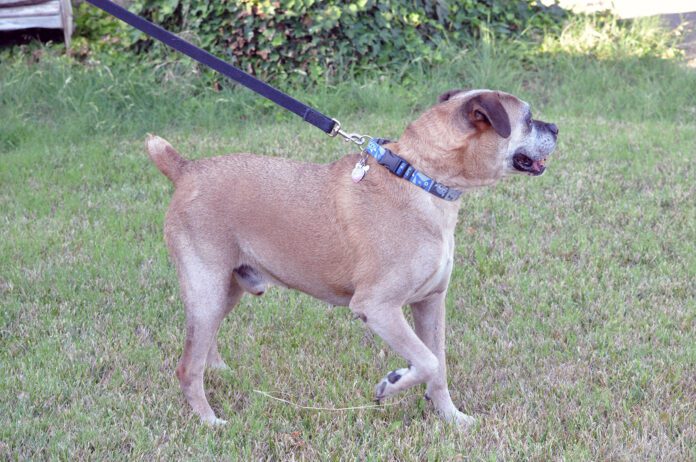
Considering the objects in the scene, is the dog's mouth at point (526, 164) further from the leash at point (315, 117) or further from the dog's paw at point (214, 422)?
the dog's paw at point (214, 422)

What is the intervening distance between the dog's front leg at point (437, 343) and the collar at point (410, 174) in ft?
1.76

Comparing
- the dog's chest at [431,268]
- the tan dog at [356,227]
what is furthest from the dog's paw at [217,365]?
the dog's chest at [431,268]

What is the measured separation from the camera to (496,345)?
5.00 m

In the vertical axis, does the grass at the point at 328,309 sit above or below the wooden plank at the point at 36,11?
above

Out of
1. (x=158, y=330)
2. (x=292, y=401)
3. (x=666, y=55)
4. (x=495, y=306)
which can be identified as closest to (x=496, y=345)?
(x=495, y=306)

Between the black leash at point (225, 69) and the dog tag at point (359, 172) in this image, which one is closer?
the dog tag at point (359, 172)

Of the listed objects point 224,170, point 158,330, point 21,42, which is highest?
point 224,170

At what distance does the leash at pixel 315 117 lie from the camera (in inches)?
158

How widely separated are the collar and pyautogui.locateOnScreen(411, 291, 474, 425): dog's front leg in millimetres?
537

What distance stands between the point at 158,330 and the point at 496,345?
203cm

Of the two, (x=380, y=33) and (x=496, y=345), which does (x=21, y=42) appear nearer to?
(x=380, y=33)

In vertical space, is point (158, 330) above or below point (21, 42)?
above

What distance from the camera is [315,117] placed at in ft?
14.1

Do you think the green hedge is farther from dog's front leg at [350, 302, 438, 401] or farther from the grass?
dog's front leg at [350, 302, 438, 401]
